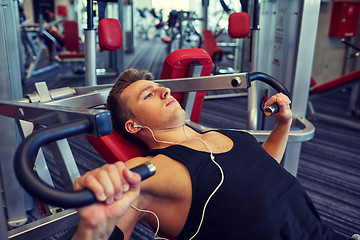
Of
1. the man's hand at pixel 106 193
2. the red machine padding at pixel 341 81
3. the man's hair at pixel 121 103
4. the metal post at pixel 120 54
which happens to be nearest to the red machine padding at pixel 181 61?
the man's hair at pixel 121 103

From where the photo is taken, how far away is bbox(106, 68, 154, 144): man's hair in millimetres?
1190

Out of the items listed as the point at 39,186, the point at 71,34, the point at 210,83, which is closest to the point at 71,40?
the point at 71,34

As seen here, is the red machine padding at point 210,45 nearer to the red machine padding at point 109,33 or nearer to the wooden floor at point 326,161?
the wooden floor at point 326,161

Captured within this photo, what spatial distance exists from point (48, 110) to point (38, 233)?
51 centimetres

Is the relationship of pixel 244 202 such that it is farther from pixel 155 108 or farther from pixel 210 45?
pixel 210 45

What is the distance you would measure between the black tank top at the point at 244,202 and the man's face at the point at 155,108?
12 cm

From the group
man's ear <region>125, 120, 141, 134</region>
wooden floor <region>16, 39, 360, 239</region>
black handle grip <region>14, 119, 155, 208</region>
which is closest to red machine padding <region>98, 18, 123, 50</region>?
wooden floor <region>16, 39, 360, 239</region>

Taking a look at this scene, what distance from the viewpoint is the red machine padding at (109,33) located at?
153cm

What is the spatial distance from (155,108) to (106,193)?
0.59 m

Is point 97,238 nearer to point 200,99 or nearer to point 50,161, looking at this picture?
point 200,99

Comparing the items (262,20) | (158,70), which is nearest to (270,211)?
(262,20)

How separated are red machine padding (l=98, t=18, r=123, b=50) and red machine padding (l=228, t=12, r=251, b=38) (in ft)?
2.37

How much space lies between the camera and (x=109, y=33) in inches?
60.8

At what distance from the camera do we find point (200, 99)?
1920 mm
